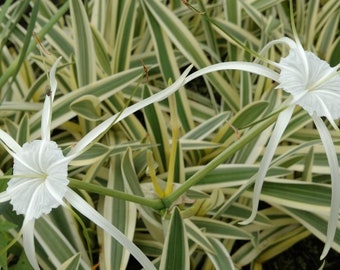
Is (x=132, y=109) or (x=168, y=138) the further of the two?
(x=168, y=138)

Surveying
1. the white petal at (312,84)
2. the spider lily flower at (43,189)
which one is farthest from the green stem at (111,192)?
the white petal at (312,84)

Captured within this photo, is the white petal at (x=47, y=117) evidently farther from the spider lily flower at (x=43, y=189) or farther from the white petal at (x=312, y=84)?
the white petal at (x=312, y=84)

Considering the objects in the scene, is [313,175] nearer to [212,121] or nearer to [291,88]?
[212,121]

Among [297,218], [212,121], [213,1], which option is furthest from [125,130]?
[213,1]

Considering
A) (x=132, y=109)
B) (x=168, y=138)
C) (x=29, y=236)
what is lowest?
(x=29, y=236)

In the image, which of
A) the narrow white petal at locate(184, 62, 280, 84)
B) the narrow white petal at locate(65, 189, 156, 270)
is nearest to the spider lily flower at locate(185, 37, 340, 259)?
the narrow white petal at locate(184, 62, 280, 84)

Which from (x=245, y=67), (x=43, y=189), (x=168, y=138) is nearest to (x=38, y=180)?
(x=43, y=189)

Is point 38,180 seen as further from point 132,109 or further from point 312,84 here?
point 312,84
